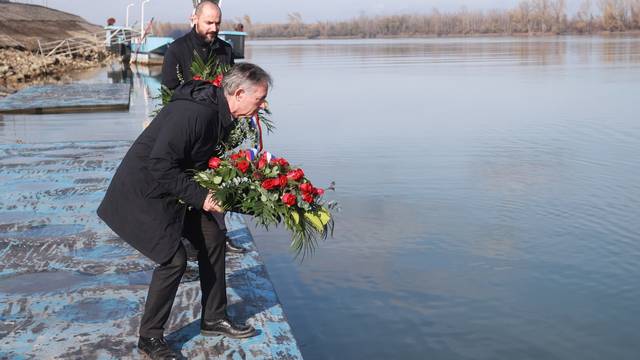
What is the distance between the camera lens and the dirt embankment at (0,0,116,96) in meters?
28.9

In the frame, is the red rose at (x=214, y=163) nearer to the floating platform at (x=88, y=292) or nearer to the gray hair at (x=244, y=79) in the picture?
the gray hair at (x=244, y=79)

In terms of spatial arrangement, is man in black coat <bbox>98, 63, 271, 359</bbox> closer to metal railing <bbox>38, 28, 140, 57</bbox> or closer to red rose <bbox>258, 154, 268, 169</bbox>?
red rose <bbox>258, 154, 268, 169</bbox>

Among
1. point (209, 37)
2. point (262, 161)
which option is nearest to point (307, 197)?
point (262, 161)

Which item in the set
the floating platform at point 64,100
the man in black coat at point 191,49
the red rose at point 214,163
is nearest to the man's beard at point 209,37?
the man in black coat at point 191,49

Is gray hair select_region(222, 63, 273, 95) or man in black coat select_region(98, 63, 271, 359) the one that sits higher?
gray hair select_region(222, 63, 273, 95)

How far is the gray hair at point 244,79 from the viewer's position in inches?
143

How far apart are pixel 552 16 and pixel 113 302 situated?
87772 millimetres

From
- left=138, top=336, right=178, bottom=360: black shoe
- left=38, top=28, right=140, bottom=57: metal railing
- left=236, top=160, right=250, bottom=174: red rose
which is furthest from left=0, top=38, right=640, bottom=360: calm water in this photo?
left=38, top=28, right=140, bottom=57: metal railing

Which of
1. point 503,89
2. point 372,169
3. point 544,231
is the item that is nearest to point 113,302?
point 544,231

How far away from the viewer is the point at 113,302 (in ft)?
15.6

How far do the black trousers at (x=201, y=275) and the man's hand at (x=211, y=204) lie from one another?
0.25m

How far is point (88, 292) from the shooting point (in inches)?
194

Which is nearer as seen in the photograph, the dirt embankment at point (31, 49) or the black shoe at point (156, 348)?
the black shoe at point (156, 348)

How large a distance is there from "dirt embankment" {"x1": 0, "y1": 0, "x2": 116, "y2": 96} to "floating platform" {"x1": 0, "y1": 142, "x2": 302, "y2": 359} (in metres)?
17.0
